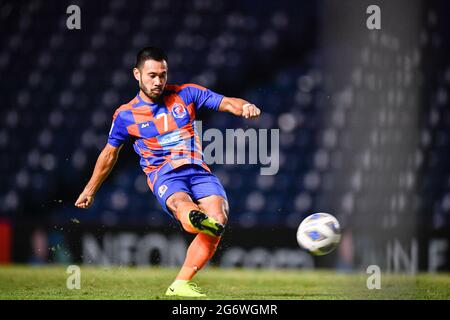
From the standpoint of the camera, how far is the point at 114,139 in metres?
5.74

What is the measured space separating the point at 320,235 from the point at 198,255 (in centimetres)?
94

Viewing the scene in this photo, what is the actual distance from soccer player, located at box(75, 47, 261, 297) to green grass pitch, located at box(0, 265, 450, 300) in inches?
14.4

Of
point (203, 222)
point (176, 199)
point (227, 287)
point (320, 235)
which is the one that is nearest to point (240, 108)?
point (176, 199)

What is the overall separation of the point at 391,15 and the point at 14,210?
18.0ft

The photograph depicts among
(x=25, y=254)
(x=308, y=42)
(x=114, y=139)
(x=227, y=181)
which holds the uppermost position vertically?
(x=308, y=42)

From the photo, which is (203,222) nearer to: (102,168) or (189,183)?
(189,183)

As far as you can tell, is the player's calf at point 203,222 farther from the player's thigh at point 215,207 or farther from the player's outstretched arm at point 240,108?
the player's outstretched arm at point 240,108

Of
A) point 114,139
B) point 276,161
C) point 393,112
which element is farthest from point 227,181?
point 114,139

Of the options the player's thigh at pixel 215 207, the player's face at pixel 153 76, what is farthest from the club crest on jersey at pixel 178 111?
the player's thigh at pixel 215 207

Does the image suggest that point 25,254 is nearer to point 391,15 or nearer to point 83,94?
point 83,94

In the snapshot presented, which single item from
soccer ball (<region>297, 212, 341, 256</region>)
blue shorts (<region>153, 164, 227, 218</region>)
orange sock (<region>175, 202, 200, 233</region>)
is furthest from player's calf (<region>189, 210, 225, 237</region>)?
soccer ball (<region>297, 212, 341, 256</region>)

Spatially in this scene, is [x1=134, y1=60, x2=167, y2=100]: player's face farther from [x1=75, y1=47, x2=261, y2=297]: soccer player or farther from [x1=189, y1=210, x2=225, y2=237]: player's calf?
[x1=189, y1=210, x2=225, y2=237]: player's calf

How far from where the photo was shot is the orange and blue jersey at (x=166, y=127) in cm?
558

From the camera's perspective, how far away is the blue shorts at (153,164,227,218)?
5.47 metres
